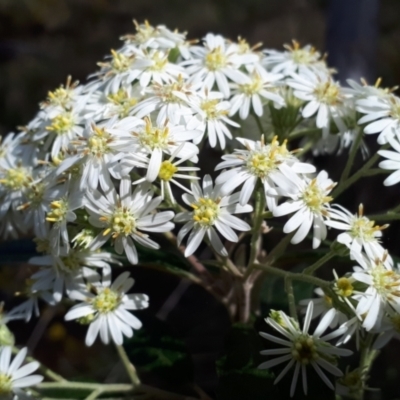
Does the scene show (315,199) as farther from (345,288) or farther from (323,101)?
(323,101)

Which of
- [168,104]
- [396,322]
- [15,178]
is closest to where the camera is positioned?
[396,322]

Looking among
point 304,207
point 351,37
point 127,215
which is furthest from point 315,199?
point 351,37

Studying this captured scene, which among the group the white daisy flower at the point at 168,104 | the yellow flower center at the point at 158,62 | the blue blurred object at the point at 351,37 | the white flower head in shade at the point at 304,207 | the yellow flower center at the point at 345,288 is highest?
the blue blurred object at the point at 351,37

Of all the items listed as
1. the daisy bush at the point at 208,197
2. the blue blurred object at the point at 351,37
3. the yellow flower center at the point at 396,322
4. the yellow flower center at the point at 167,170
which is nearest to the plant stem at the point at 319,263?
the daisy bush at the point at 208,197

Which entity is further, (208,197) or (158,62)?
(158,62)

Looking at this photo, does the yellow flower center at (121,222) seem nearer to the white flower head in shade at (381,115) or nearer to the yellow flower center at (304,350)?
the yellow flower center at (304,350)

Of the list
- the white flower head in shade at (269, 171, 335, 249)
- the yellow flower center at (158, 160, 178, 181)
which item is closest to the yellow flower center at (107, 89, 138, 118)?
the yellow flower center at (158, 160, 178, 181)

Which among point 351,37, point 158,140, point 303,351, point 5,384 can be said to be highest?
point 351,37
